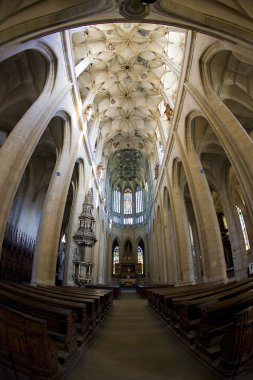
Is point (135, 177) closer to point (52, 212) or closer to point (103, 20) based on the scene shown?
point (52, 212)

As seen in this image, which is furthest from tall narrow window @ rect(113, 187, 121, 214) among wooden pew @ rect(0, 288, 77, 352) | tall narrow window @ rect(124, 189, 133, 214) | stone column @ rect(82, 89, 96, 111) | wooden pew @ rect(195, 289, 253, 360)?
wooden pew @ rect(195, 289, 253, 360)

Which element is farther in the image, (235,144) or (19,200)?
(19,200)

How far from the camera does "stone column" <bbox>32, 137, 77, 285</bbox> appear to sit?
878cm

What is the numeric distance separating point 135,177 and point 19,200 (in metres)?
21.1

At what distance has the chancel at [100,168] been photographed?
2576 millimetres

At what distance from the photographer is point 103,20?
239 inches

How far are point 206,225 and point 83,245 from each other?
7613mm

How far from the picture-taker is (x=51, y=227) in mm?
9727

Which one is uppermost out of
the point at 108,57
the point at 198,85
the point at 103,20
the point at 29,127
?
the point at 108,57

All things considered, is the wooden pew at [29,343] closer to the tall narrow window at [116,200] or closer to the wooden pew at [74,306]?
the wooden pew at [74,306]

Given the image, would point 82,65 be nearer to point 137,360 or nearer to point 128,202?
point 137,360

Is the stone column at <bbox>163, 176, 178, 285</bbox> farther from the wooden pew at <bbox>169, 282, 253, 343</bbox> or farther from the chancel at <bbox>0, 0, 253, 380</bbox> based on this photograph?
the wooden pew at <bbox>169, 282, 253, 343</bbox>

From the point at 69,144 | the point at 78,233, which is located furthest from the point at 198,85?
the point at 78,233

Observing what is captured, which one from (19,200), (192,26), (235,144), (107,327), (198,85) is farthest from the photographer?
(19,200)
